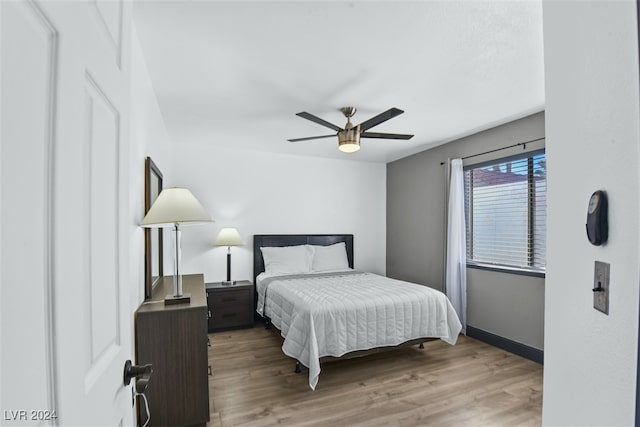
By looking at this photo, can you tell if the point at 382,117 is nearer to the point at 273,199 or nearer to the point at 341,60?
the point at 341,60

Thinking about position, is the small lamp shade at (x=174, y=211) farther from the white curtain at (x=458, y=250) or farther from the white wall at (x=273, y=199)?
the white curtain at (x=458, y=250)

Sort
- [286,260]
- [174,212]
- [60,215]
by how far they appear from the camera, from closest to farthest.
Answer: [60,215] → [174,212] → [286,260]

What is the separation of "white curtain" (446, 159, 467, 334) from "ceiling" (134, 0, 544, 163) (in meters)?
0.75

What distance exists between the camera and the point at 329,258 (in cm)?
483

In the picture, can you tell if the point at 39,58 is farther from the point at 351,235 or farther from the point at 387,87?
the point at 351,235

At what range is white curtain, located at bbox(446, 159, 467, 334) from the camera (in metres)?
3.90

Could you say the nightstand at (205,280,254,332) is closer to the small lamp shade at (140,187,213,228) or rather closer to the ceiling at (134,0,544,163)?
the ceiling at (134,0,544,163)

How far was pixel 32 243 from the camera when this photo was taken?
0.47 metres

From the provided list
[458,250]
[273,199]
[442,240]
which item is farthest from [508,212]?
[273,199]

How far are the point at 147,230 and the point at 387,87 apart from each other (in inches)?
83.1

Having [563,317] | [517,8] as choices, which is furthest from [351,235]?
[563,317]

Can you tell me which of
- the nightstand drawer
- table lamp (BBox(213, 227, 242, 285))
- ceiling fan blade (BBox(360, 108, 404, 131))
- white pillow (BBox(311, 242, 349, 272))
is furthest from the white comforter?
ceiling fan blade (BBox(360, 108, 404, 131))

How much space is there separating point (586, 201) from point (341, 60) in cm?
178

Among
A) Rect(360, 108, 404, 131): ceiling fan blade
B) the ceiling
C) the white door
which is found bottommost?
the white door
